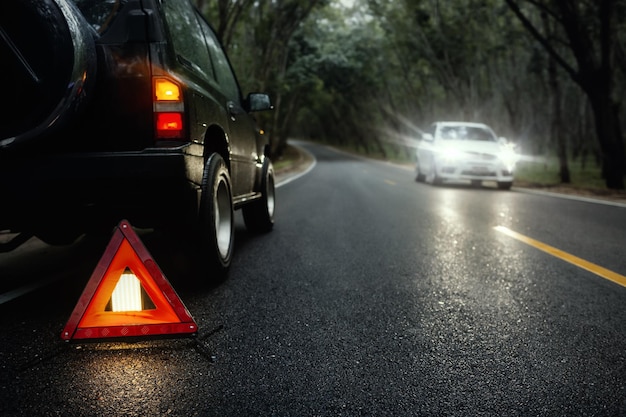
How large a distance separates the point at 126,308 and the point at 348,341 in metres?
1.18

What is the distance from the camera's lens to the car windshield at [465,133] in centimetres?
1495

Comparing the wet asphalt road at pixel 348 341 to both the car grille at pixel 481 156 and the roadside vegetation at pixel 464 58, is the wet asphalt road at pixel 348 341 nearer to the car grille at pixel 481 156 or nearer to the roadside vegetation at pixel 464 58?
the car grille at pixel 481 156

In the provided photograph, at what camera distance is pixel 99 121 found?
3209 millimetres

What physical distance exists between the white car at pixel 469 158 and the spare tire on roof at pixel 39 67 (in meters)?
12.0

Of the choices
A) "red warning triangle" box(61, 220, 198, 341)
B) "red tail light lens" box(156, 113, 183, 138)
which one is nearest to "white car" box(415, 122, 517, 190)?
"red tail light lens" box(156, 113, 183, 138)

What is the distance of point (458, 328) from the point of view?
3.01m

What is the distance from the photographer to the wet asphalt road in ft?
7.09

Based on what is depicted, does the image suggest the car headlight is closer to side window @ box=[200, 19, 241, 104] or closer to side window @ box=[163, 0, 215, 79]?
side window @ box=[200, 19, 241, 104]

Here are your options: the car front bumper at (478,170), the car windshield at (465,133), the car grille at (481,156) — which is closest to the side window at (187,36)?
the car front bumper at (478,170)

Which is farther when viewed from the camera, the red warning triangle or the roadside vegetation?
the roadside vegetation

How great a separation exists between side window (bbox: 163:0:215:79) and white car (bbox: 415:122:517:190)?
10335 millimetres

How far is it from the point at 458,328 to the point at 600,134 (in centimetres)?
1376

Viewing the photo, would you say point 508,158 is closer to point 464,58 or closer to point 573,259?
point 573,259

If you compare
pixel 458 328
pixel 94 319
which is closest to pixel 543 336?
pixel 458 328
